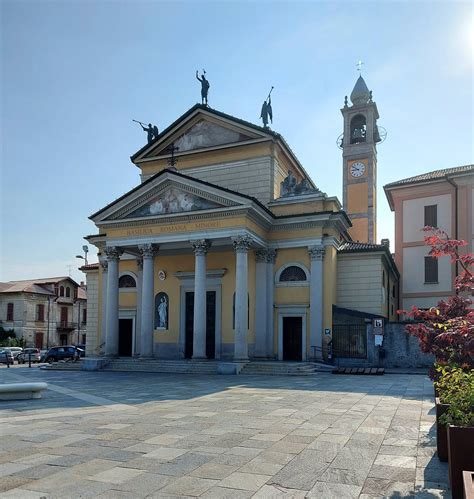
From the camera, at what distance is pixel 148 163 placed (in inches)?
1227

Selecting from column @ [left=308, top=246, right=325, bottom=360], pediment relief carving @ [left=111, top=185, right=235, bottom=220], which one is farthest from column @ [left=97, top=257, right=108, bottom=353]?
column @ [left=308, top=246, right=325, bottom=360]

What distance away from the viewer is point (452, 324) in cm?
663

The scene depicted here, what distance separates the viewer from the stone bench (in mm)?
12945

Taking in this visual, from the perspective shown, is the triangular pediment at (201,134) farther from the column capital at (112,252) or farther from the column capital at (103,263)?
the column capital at (112,252)

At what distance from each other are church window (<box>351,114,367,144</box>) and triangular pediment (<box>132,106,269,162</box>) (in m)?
Result: 21.6

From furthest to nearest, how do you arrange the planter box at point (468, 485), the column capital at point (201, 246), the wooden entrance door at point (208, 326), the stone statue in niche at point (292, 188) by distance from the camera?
the wooden entrance door at point (208, 326) < the stone statue in niche at point (292, 188) < the column capital at point (201, 246) < the planter box at point (468, 485)

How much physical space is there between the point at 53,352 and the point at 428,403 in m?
28.9

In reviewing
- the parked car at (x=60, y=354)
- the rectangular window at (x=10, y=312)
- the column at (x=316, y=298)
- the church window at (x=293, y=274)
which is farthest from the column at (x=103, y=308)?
the rectangular window at (x=10, y=312)

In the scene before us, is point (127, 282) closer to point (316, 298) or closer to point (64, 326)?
point (316, 298)

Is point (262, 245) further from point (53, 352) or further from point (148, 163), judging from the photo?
point (53, 352)

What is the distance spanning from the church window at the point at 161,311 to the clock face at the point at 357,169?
24544mm

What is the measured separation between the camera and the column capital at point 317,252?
25312 mm

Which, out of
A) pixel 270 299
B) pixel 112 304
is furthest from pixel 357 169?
pixel 112 304

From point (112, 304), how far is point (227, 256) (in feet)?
21.7
